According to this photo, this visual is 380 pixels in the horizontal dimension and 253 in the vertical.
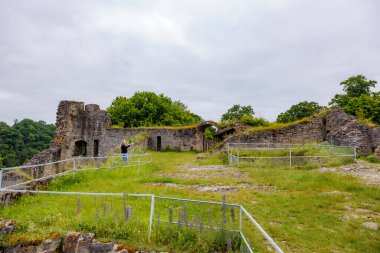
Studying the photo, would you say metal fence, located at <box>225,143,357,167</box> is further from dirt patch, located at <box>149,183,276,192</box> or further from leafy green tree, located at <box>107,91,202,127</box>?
leafy green tree, located at <box>107,91,202,127</box>

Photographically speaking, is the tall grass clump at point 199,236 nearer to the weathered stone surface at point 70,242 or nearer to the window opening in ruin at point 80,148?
the weathered stone surface at point 70,242

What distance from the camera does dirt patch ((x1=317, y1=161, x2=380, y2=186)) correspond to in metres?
10.3

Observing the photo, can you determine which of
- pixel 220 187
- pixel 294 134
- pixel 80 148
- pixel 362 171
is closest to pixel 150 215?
pixel 220 187

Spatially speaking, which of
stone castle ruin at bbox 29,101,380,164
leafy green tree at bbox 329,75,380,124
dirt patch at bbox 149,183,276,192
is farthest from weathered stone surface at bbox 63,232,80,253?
leafy green tree at bbox 329,75,380,124

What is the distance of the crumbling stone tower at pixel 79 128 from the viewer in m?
26.3

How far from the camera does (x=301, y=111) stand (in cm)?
4656

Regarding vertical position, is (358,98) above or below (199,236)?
above

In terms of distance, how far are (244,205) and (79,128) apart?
23205 millimetres

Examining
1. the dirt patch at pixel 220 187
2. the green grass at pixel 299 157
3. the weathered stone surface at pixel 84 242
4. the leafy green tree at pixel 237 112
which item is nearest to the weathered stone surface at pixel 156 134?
the green grass at pixel 299 157

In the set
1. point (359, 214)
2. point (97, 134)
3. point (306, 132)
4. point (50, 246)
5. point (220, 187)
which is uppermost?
point (97, 134)

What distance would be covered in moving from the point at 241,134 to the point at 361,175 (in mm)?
10952

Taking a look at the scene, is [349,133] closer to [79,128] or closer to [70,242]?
[70,242]

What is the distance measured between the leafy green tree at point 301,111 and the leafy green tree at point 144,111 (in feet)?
58.1

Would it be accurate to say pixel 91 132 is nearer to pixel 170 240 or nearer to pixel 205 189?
pixel 205 189
